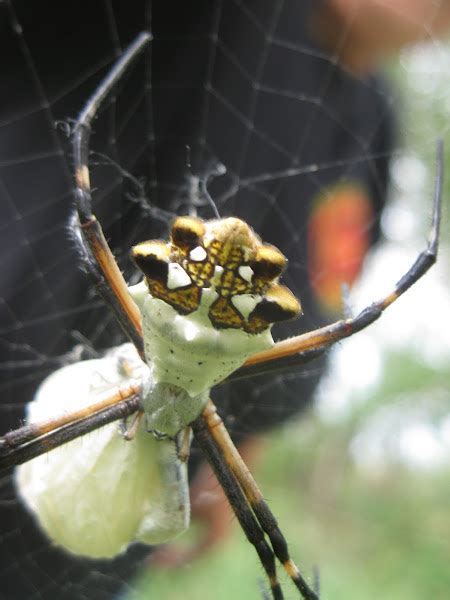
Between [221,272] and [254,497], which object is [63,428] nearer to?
[254,497]

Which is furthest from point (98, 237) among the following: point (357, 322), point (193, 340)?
point (357, 322)

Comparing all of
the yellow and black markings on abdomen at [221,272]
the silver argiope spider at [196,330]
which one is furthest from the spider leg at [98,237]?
the yellow and black markings on abdomen at [221,272]

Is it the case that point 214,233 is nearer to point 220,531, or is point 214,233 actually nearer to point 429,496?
point 220,531

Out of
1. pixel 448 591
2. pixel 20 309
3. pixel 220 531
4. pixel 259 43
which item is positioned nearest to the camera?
pixel 20 309

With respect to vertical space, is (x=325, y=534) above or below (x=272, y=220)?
below

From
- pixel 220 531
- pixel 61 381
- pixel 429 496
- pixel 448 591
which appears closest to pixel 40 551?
pixel 220 531

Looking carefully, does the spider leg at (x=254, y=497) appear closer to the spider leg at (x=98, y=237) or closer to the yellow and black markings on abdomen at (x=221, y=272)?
the spider leg at (x=98, y=237)
